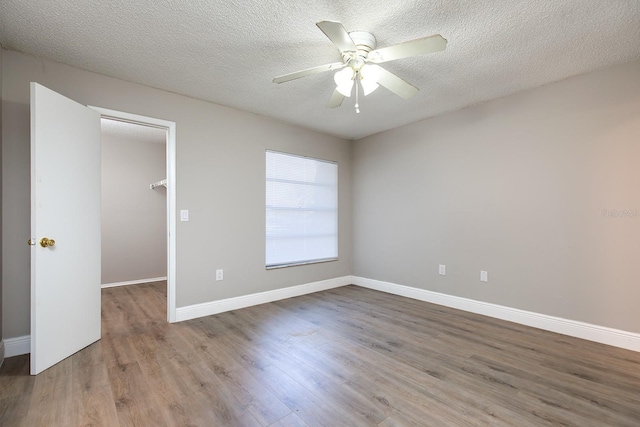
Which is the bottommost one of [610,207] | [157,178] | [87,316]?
[87,316]

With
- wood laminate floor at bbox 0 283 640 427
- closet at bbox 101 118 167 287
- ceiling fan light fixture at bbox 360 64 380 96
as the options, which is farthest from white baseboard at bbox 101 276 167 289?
ceiling fan light fixture at bbox 360 64 380 96

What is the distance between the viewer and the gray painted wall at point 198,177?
2.36 metres

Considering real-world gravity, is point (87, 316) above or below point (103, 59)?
below

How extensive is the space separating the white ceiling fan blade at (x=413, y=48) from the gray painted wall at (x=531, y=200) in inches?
76.5

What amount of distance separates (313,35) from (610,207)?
2933 mm

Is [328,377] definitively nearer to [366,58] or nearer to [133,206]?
[366,58]

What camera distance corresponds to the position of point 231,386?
6.28 feet

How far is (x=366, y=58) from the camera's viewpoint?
2119mm

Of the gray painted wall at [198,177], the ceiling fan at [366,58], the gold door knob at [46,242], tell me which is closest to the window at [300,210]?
the gray painted wall at [198,177]

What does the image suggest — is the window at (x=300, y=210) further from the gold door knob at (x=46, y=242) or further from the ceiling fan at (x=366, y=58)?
the gold door knob at (x=46, y=242)

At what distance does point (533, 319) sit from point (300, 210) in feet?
9.97

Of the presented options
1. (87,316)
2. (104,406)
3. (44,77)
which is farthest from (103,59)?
(104,406)

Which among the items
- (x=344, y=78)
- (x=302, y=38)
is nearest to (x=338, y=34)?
(x=344, y=78)

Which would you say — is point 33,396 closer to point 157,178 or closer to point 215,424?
point 215,424
